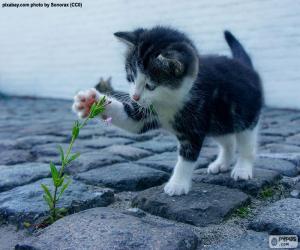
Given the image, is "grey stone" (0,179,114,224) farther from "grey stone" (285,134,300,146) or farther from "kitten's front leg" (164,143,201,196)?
"grey stone" (285,134,300,146)

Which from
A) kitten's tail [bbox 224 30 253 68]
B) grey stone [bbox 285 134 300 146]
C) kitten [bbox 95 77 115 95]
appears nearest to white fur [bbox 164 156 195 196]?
kitten's tail [bbox 224 30 253 68]

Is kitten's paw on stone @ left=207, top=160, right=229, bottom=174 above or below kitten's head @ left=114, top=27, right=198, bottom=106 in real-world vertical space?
below

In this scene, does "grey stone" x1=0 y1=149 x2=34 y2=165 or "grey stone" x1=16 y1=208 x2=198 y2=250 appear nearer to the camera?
"grey stone" x1=16 y1=208 x2=198 y2=250

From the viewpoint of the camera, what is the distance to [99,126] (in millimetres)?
5004

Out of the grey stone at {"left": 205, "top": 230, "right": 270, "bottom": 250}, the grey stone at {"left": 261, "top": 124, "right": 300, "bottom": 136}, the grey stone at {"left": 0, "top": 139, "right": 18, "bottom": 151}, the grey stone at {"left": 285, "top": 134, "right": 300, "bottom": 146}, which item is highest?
the grey stone at {"left": 261, "top": 124, "right": 300, "bottom": 136}

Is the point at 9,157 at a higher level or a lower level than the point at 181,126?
lower

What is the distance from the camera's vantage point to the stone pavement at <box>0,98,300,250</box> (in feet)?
5.07

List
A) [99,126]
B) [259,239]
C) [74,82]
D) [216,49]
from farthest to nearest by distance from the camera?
[74,82], [216,49], [99,126], [259,239]

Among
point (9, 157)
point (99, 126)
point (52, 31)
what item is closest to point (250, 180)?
point (9, 157)

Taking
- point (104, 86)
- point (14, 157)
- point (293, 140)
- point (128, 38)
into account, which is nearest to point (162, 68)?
point (128, 38)

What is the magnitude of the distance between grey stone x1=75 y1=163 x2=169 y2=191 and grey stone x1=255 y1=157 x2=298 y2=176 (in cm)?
64

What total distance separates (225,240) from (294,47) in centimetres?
483

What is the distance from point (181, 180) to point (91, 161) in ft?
2.78

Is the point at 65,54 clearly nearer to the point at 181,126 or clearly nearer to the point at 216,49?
Result: the point at 216,49
